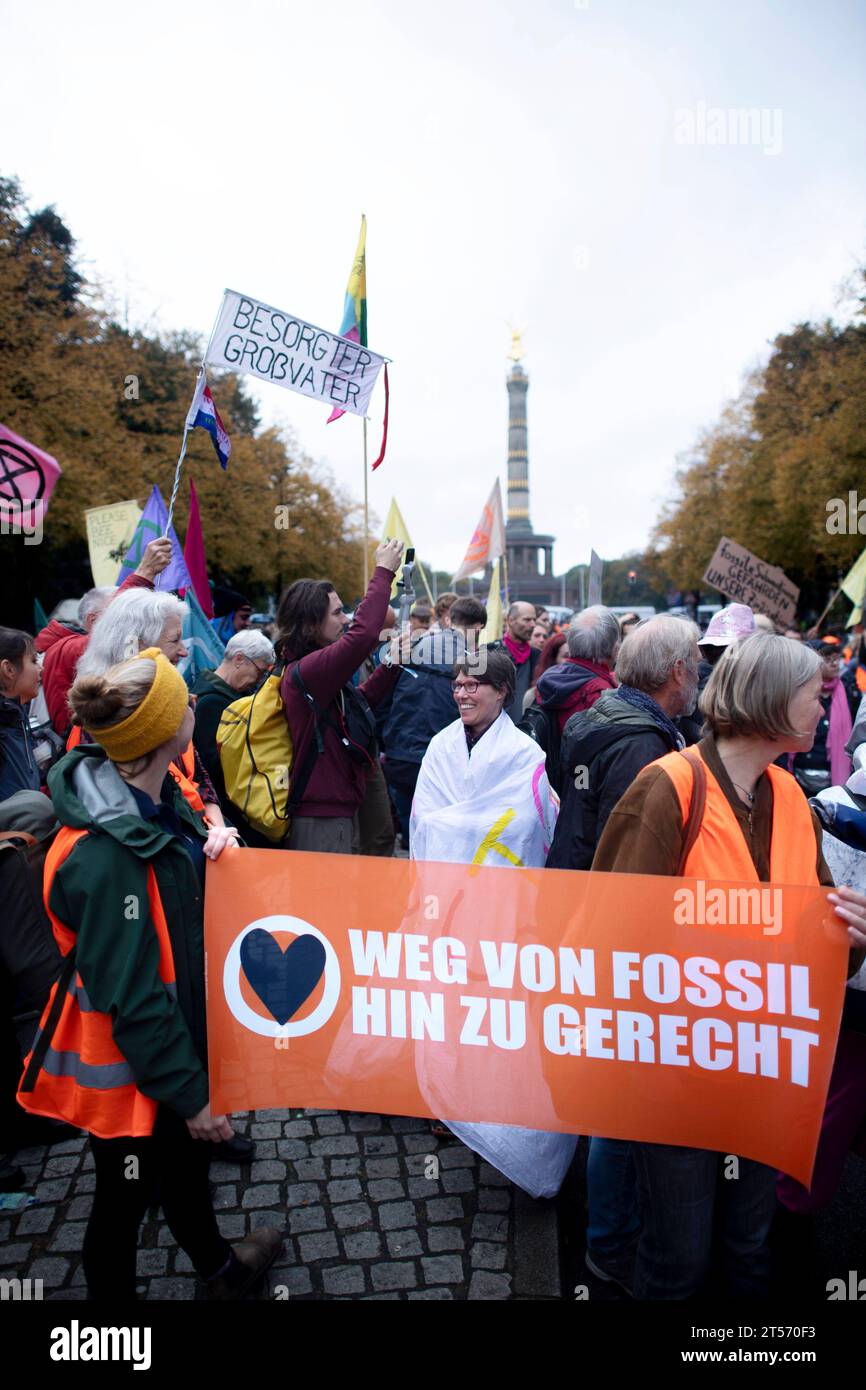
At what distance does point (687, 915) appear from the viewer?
218 cm

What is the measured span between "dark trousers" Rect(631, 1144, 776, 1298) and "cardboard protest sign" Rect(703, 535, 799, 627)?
721 centimetres

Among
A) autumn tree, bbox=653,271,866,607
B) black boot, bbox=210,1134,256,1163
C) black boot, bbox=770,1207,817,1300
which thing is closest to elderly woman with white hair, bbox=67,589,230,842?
black boot, bbox=210,1134,256,1163

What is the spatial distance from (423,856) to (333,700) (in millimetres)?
786

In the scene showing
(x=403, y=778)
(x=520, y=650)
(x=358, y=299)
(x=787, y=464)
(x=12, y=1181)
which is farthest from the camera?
(x=787, y=464)

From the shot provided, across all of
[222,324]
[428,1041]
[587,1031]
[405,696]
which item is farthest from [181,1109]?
[222,324]

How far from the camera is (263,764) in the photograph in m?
3.67

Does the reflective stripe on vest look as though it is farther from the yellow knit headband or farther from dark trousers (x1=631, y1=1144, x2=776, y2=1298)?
dark trousers (x1=631, y1=1144, x2=776, y2=1298)

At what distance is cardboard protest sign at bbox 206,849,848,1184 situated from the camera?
2168 millimetres

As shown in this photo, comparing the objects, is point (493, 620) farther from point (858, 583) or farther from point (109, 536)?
point (858, 583)

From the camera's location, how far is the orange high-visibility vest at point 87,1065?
2180mm

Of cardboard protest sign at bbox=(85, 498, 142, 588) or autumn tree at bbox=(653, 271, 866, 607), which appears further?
autumn tree at bbox=(653, 271, 866, 607)

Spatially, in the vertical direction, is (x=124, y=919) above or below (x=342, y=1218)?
above

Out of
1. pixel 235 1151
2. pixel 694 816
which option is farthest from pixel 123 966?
pixel 235 1151

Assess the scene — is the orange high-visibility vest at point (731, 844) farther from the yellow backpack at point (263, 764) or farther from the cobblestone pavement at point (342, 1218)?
the yellow backpack at point (263, 764)
